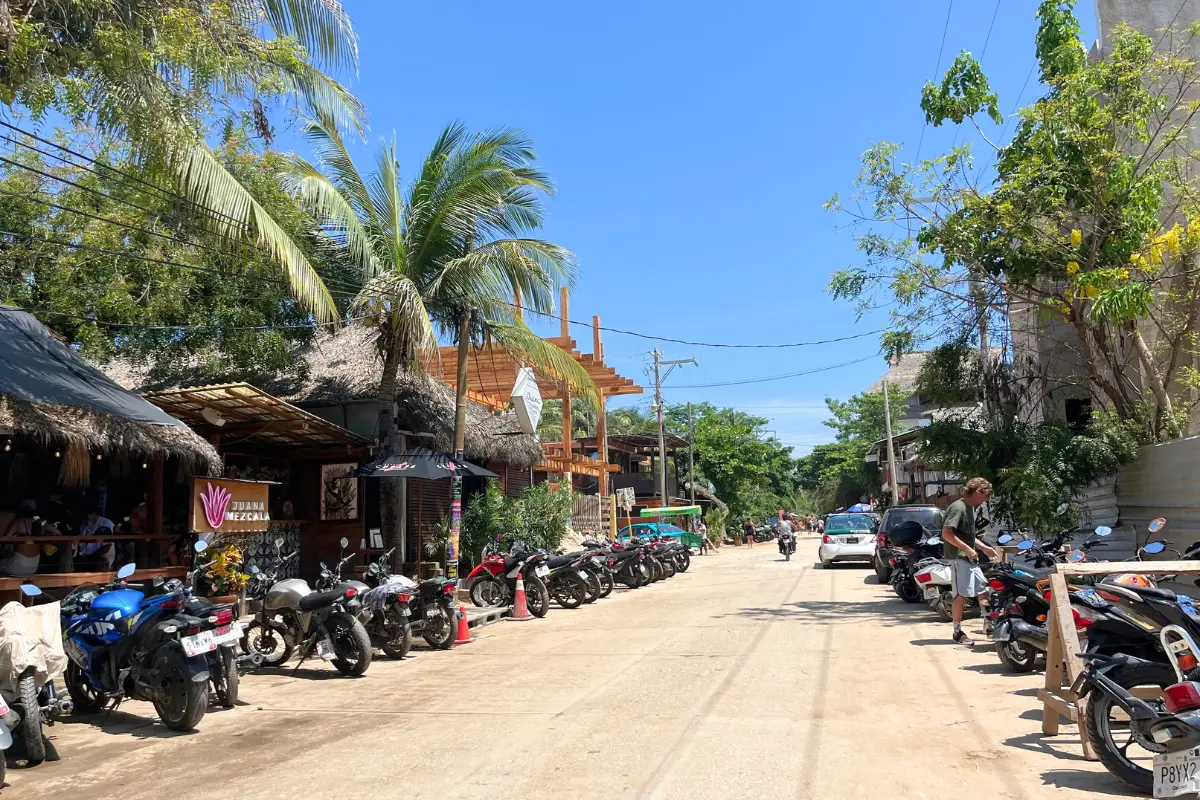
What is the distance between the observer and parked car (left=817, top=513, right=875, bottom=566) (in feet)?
79.0

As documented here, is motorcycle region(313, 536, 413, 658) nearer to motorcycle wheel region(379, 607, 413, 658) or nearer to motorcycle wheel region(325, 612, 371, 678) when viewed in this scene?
motorcycle wheel region(379, 607, 413, 658)

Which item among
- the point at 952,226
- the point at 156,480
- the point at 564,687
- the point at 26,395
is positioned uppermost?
the point at 952,226

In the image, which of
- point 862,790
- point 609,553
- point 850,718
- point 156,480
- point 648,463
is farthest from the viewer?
point 648,463

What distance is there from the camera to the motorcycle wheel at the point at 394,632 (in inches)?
409

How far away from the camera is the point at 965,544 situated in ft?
→ 32.0

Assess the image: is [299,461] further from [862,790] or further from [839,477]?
[839,477]

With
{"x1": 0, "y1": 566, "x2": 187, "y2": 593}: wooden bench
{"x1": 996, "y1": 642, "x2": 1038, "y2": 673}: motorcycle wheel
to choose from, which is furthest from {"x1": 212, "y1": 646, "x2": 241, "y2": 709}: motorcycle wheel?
{"x1": 996, "y1": 642, "x2": 1038, "y2": 673}: motorcycle wheel

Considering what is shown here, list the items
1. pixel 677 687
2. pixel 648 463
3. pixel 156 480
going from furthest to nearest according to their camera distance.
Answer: pixel 648 463 < pixel 156 480 < pixel 677 687

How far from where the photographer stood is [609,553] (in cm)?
1789

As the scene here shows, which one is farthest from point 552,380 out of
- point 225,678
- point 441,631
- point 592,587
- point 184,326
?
point 225,678

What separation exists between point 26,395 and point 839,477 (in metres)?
62.3

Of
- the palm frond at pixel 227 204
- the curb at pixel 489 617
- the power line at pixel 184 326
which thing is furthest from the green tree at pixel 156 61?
the curb at pixel 489 617

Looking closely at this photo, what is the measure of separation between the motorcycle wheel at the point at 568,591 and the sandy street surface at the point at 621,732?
14.5ft

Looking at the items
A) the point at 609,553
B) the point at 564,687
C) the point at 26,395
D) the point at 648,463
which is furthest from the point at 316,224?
the point at 648,463
